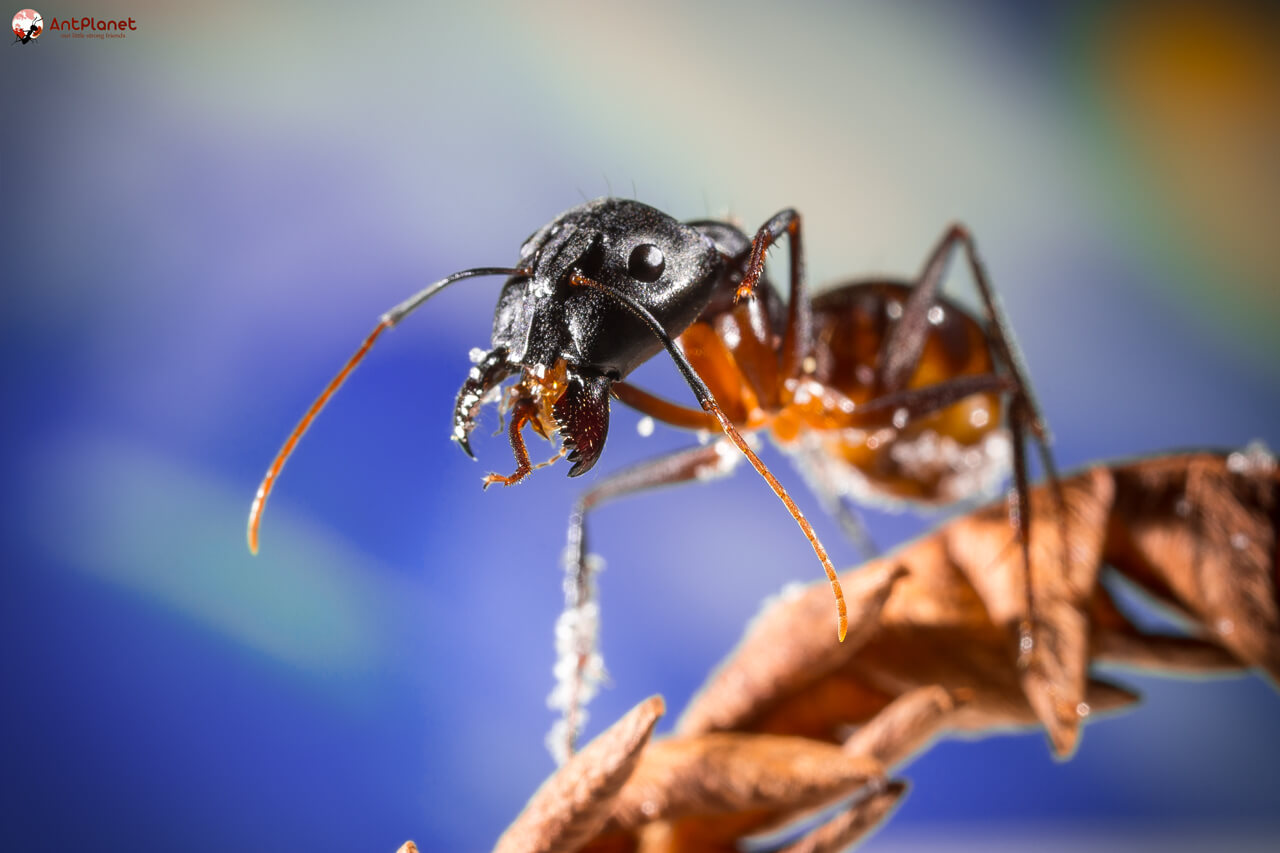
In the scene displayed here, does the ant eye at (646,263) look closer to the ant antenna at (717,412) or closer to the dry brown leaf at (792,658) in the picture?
the ant antenna at (717,412)

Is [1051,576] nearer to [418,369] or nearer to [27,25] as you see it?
[418,369]

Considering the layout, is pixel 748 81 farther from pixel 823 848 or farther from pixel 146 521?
pixel 823 848

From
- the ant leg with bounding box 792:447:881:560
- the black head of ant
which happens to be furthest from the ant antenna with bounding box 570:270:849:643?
the ant leg with bounding box 792:447:881:560

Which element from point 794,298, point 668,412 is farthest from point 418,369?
point 794,298

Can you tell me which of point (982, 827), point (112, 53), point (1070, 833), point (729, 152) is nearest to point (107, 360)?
point (112, 53)

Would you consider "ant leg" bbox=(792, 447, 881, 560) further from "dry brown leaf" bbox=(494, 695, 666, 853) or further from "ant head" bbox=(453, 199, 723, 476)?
"dry brown leaf" bbox=(494, 695, 666, 853)

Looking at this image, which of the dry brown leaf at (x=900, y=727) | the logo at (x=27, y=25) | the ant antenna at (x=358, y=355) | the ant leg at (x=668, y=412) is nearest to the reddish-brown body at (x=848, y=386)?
the ant leg at (x=668, y=412)
